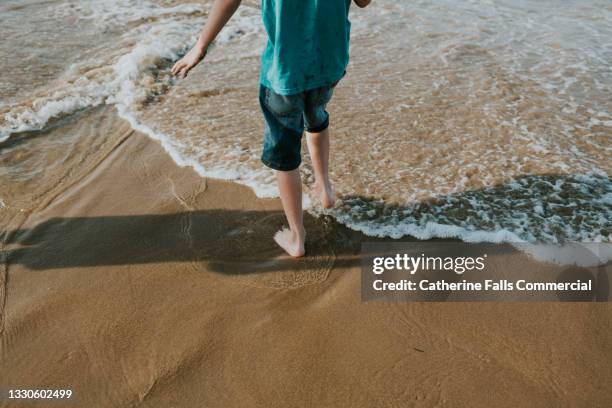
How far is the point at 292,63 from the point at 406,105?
7.42 feet

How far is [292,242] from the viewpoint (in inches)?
110

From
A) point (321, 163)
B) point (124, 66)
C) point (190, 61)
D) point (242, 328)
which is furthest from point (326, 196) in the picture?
point (124, 66)

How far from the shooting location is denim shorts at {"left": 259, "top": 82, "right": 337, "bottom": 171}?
2.30 meters

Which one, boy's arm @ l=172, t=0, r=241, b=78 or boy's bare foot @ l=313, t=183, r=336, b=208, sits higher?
boy's arm @ l=172, t=0, r=241, b=78

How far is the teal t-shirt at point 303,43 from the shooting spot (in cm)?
207

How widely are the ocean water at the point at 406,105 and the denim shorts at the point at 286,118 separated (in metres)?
0.74

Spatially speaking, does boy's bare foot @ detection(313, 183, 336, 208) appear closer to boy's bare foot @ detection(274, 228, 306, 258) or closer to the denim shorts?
boy's bare foot @ detection(274, 228, 306, 258)

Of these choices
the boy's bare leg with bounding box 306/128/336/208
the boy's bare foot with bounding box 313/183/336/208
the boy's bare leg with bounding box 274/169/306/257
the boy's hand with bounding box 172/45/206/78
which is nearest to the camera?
the boy's hand with bounding box 172/45/206/78

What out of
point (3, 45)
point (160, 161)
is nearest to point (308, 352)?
point (160, 161)

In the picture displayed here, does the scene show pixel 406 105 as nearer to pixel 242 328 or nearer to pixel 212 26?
pixel 212 26

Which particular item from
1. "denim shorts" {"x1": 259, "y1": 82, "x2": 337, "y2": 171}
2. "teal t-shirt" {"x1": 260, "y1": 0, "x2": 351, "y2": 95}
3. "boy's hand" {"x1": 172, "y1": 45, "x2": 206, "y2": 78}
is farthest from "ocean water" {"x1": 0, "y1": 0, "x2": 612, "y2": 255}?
"boy's hand" {"x1": 172, "y1": 45, "x2": 206, "y2": 78}

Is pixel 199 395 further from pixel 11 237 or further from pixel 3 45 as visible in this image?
pixel 3 45

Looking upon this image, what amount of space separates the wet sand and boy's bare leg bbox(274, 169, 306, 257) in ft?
0.26

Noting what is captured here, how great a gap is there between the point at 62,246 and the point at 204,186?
0.94 m
